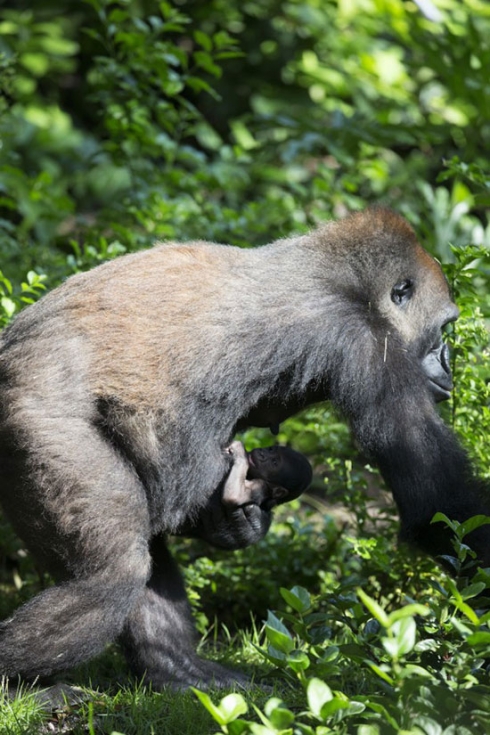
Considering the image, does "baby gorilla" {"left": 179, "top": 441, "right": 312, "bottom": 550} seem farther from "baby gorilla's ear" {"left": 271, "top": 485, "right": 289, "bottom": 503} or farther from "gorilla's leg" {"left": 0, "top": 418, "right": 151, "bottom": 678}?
"gorilla's leg" {"left": 0, "top": 418, "right": 151, "bottom": 678}

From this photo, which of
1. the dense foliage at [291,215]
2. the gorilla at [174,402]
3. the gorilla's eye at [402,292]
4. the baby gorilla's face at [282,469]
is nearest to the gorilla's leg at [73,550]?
the gorilla at [174,402]

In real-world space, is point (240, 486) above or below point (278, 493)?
above

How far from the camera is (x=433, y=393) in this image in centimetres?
452

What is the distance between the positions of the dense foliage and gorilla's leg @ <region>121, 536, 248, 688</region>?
0.80ft

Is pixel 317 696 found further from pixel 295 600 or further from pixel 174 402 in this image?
pixel 174 402

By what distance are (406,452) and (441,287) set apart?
3.29 feet

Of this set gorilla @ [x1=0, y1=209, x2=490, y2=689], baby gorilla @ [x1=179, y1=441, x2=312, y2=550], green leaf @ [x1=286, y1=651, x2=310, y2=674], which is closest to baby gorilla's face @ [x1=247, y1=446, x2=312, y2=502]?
baby gorilla @ [x1=179, y1=441, x2=312, y2=550]

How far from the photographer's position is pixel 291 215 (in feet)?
22.6

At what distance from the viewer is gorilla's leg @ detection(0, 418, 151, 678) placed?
147 inches

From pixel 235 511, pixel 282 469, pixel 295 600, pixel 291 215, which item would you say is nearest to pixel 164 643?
pixel 235 511

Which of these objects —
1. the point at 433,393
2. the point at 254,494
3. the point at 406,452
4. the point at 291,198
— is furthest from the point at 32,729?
the point at 291,198

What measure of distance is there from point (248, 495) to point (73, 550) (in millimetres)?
1007

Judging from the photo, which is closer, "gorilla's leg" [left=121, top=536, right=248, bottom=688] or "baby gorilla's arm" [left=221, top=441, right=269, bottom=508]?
"gorilla's leg" [left=121, top=536, right=248, bottom=688]

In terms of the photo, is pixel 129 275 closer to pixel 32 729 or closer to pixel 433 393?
pixel 433 393
